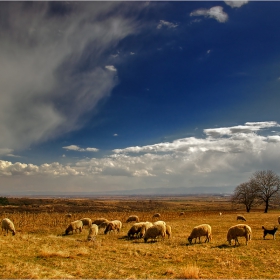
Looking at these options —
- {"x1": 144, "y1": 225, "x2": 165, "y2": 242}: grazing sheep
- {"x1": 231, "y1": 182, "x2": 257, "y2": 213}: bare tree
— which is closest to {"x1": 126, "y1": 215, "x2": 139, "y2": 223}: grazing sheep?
{"x1": 144, "y1": 225, "x2": 165, "y2": 242}: grazing sheep

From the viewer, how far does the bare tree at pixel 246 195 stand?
6374cm

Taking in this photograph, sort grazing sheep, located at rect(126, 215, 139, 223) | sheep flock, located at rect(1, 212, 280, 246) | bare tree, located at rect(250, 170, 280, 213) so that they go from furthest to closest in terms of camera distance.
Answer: bare tree, located at rect(250, 170, 280, 213) → grazing sheep, located at rect(126, 215, 139, 223) → sheep flock, located at rect(1, 212, 280, 246)

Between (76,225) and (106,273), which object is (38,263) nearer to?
(106,273)

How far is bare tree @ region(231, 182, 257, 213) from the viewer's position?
63.7 meters

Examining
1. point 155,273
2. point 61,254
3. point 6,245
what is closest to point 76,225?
point 6,245

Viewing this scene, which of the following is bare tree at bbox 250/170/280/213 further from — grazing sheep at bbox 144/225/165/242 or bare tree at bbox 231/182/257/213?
grazing sheep at bbox 144/225/165/242

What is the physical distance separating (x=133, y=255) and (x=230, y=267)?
241 inches

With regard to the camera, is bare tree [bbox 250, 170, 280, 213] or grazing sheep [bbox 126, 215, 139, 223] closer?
grazing sheep [bbox 126, 215, 139, 223]

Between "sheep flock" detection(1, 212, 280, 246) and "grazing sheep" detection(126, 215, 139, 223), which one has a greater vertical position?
"sheep flock" detection(1, 212, 280, 246)

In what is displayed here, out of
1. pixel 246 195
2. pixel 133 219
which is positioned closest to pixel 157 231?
pixel 133 219

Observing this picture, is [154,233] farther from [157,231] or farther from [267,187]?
[267,187]

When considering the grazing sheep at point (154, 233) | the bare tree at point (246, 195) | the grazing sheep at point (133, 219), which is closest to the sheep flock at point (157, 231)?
the grazing sheep at point (154, 233)

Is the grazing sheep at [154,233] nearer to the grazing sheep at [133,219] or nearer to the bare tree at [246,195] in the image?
the grazing sheep at [133,219]

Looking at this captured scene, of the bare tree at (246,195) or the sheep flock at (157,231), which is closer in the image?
the sheep flock at (157,231)
